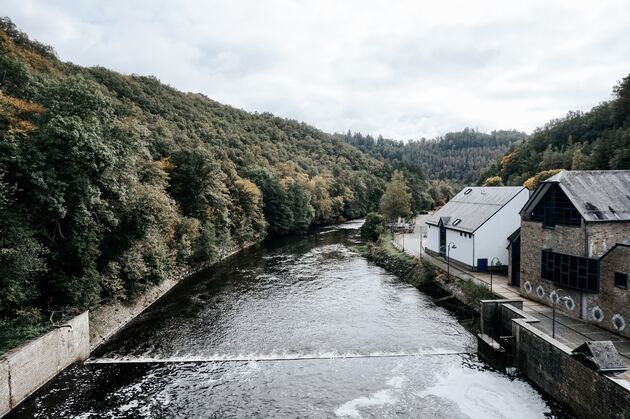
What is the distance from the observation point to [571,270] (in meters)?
19.2

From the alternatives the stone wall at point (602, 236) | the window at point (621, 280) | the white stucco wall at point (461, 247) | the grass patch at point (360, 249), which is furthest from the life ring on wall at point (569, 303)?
the grass patch at point (360, 249)

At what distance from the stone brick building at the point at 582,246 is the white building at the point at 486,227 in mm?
7162

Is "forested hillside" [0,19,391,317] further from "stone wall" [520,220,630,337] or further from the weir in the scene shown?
Result: "stone wall" [520,220,630,337]

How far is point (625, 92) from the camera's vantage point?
58656 millimetres

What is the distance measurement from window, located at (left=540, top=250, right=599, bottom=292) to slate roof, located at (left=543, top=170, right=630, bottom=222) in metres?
2.04

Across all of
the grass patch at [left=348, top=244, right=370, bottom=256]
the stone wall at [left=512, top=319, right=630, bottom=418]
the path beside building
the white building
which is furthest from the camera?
the grass patch at [left=348, top=244, right=370, bottom=256]

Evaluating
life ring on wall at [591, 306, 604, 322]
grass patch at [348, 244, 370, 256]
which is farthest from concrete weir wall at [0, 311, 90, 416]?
grass patch at [348, 244, 370, 256]

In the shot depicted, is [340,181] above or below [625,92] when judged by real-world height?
below

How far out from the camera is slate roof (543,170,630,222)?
19.1m

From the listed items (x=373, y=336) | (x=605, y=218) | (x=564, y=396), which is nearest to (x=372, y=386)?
(x=373, y=336)

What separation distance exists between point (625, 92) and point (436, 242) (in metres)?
44.3

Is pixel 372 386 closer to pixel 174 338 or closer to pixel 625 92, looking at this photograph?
pixel 174 338

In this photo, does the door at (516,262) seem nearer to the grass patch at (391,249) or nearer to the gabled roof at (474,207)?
the gabled roof at (474,207)

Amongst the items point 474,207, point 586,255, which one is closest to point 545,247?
point 586,255
